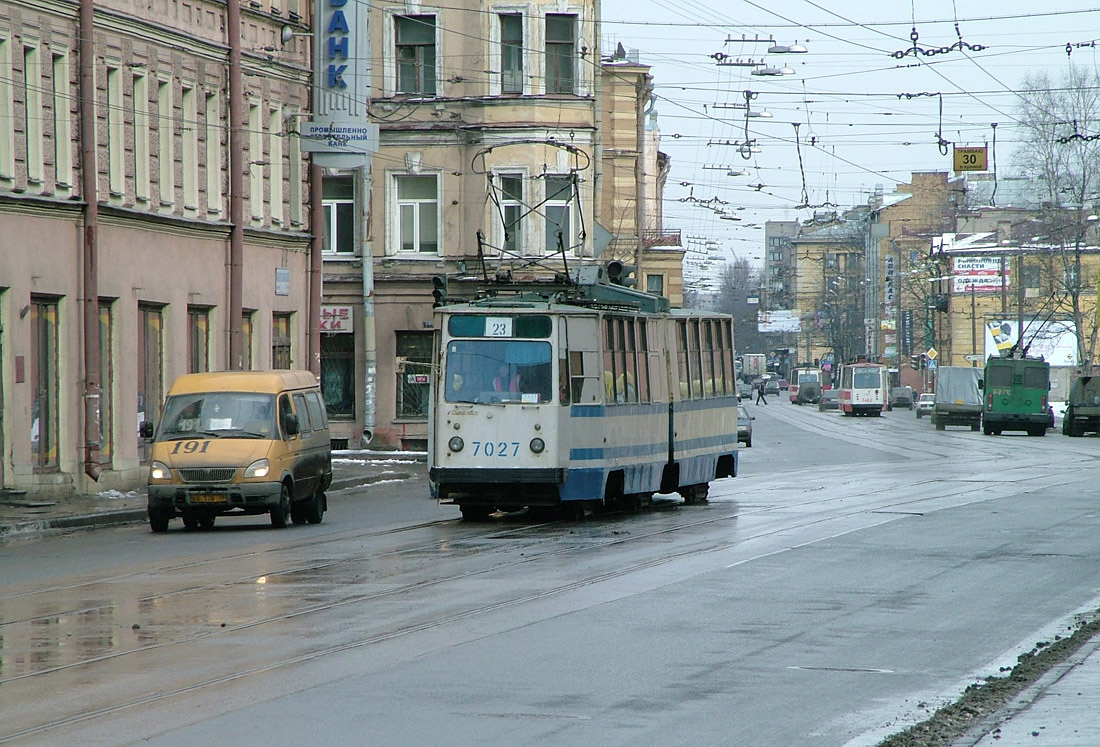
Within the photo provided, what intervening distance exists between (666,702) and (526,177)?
37.1m

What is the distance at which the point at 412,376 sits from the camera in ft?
154

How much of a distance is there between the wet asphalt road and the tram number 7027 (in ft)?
2.94

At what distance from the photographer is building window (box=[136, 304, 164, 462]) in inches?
1240

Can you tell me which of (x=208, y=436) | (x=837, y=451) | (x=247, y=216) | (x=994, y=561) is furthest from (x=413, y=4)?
(x=994, y=561)

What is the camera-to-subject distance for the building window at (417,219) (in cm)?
4712

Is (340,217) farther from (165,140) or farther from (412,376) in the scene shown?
(165,140)

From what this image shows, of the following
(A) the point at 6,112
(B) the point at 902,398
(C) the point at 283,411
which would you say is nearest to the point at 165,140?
(A) the point at 6,112

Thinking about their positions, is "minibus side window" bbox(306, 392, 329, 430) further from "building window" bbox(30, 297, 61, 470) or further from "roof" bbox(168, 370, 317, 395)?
"building window" bbox(30, 297, 61, 470)

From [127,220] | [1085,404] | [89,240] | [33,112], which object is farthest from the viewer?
[1085,404]

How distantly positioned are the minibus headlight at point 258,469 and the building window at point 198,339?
12120 millimetres

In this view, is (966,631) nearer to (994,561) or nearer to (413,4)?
(994,561)

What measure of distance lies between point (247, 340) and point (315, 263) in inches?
119

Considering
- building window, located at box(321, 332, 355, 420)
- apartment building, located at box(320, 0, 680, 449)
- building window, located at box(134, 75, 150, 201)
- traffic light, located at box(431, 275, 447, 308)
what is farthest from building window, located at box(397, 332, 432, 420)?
traffic light, located at box(431, 275, 447, 308)

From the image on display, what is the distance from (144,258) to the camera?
1236 inches
